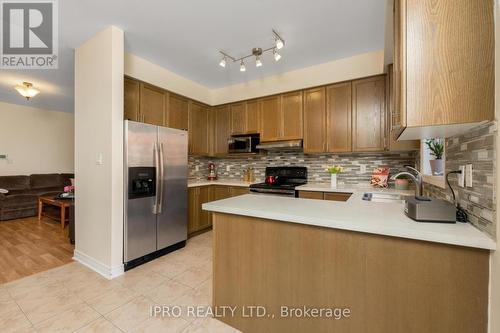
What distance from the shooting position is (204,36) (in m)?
2.52

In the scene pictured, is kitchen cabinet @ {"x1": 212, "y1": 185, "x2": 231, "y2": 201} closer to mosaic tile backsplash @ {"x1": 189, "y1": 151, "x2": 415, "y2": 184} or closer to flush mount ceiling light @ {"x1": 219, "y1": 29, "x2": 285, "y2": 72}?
mosaic tile backsplash @ {"x1": 189, "y1": 151, "x2": 415, "y2": 184}

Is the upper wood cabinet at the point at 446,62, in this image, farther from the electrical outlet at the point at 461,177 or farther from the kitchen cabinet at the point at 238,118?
the kitchen cabinet at the point at 238,118

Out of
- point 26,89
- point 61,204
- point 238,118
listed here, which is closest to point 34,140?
point 26,89

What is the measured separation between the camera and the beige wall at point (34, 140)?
516 centimetres

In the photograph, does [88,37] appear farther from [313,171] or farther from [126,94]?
[313,171]

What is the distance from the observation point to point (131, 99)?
2.88 m

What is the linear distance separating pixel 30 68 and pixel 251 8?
3.56 metres

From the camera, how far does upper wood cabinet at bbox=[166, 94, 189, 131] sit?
3404 millimetres

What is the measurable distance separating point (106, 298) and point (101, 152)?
4.69 ft

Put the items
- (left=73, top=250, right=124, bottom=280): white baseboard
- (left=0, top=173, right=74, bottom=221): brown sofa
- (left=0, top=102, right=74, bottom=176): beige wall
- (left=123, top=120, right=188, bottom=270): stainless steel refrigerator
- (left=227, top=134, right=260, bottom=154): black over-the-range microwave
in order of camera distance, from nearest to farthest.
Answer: (left=73, top=250, right=124, bottom=280): white baseboard, (left=123, top=120, right=188, bottom=270): stainless steel refrigerator, (left=227, top=134, right=260, bottom=154): black over-the-range microwave, (left=0, top=173, right=74, bottom=221): brown sofa, (left=0, top=102, right=74, bottom=176): beige wall

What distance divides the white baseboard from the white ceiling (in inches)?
101

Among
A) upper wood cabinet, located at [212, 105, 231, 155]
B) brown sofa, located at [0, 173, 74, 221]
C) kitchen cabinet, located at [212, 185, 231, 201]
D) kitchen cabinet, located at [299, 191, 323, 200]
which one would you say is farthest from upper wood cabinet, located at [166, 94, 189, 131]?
brown sofa, located at [0, 173, 74, 221]

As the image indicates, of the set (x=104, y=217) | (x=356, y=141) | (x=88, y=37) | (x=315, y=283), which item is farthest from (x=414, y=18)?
(x=88, y=37)

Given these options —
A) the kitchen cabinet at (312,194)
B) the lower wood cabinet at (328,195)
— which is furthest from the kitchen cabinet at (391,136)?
the kitchen cabinet at (312,194)
